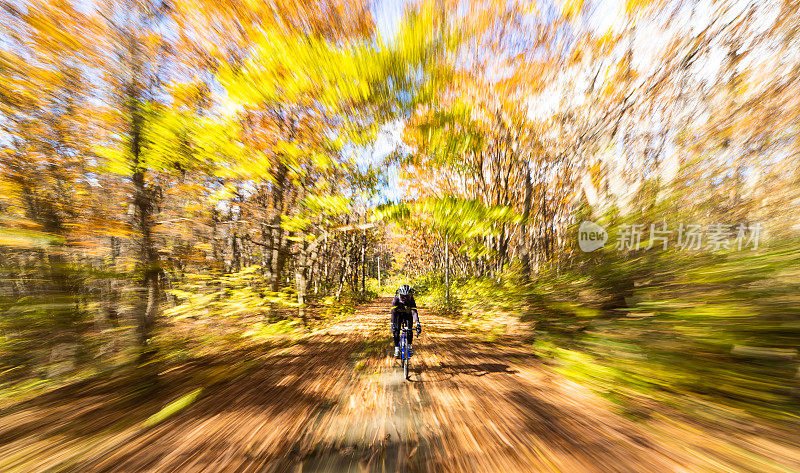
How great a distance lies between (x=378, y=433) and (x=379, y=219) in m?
5.85

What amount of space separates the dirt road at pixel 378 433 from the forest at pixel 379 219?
1.5 inches

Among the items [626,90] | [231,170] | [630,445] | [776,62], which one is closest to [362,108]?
[231,170]

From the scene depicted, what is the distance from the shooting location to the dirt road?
3.03 meters

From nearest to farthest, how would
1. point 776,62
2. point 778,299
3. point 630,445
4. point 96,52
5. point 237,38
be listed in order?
point 630,445 < point 778,299 < point 96,52 < point 776,62 < point 237,38

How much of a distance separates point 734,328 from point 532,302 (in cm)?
430

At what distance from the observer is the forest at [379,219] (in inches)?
138

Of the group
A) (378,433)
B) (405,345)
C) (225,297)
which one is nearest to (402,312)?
(405,345)

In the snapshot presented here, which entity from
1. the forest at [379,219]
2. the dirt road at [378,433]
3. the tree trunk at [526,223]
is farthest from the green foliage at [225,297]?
the tree trunk at [526,223]

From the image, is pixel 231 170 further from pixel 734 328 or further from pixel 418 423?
pixel 734 328

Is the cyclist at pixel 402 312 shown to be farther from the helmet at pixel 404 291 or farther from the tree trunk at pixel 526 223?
the tree trunk at pixel 526 223

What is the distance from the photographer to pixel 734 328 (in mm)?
3816

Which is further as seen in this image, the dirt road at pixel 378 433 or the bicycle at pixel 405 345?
the bicycle at pixel 405 345

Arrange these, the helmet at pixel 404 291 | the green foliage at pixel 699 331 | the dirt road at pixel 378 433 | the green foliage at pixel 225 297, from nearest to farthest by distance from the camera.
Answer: the dirt road at pixel 378 433 < the green foliage at pixel 699 331 < the helmet at pixel 404 291 < the green foliage at pixel 225 297

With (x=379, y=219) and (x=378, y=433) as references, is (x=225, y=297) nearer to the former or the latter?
(x=379, y=219)
